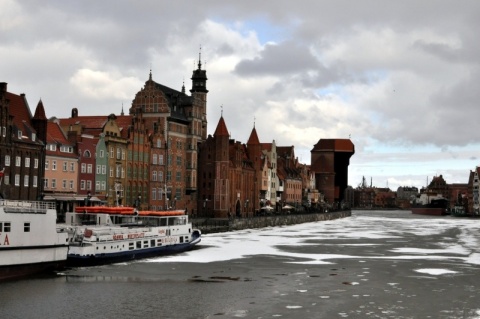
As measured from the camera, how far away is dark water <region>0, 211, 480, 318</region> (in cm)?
4231

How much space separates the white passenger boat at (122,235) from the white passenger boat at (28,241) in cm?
390

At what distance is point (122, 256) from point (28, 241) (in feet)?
45.2

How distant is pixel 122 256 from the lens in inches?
2714

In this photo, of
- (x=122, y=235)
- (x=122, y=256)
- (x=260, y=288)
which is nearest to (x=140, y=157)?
(x=122, y=235)

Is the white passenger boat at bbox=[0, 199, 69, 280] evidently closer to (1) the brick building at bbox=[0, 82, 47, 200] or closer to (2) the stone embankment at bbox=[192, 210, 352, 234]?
(1) the brick building at bbox=[0, 82, 47, 200]

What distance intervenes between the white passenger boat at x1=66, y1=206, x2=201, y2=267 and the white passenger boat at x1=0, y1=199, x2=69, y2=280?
3.90m

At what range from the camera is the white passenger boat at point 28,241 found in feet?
179

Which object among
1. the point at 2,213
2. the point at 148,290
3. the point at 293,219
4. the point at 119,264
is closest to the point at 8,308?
the point at 148,290

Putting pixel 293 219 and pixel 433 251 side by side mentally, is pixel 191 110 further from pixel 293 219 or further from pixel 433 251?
pixel 433 251

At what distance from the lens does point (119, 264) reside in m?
66.7

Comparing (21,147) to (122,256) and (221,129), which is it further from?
(221,129)

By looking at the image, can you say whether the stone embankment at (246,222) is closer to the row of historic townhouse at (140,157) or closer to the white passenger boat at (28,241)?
the row of historic townhouse at (140,157)

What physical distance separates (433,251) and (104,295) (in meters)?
51.6

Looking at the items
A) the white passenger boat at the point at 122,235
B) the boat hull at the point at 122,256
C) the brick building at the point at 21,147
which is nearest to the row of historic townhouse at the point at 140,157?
the brick building at the point at 21,147
